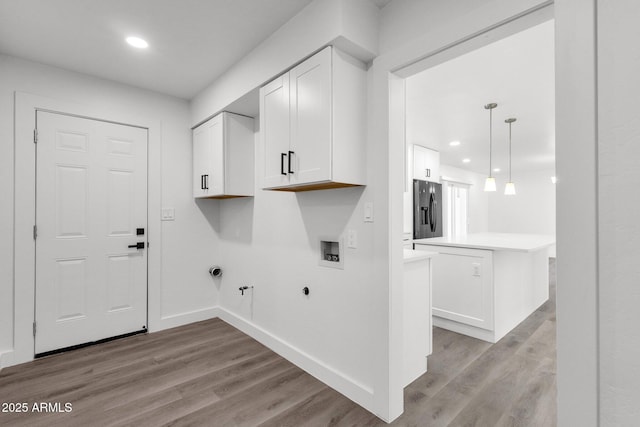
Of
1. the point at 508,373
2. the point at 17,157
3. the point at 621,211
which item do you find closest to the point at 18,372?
the point at 17,157

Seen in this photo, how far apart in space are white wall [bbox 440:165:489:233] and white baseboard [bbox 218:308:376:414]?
544cm

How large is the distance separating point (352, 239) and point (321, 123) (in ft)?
2.55

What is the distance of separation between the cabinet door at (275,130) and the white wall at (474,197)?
5.43 metres

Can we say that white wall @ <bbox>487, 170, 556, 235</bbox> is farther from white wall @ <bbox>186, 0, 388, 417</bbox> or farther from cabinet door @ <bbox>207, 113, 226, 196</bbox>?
cabinet door @ <bbox>207, 113, 226, 196</bbox>

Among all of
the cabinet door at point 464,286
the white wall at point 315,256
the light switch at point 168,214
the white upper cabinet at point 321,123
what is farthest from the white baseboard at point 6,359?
the cabinet door at point 464,286

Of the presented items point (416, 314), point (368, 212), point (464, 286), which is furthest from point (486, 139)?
point (368, 212)

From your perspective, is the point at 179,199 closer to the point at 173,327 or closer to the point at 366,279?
the point at 173,327

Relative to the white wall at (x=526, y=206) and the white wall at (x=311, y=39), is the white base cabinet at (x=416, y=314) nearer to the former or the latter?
the white wall at (x=311, y=39)

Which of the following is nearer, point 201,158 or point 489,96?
point 489,96

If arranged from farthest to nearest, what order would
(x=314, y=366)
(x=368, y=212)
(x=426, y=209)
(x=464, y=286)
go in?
(x=426, y=209), (x=464, y=286), (x=314, y=366), (x=368, y=212)

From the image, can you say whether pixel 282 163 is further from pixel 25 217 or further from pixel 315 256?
pixel 25 217

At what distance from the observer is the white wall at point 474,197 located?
23.5ft

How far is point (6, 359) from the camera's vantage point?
238cm

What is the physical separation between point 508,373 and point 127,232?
3664mm
